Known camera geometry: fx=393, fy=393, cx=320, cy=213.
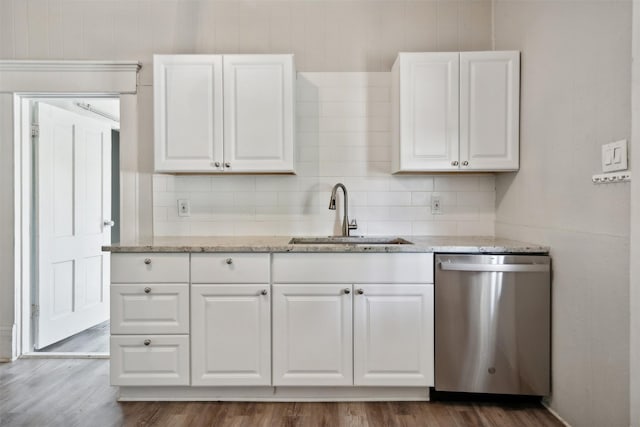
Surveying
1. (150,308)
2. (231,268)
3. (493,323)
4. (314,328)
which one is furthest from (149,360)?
(493,323)

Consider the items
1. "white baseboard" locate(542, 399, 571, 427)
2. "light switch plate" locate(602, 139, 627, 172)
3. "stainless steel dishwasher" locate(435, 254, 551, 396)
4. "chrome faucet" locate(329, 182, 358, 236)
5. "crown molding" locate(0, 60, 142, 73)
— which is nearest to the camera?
"light switch plate" locate(602, 139, 627, 172)

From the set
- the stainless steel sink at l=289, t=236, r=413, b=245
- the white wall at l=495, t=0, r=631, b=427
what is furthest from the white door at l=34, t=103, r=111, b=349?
the white wall at l=495, t=0, r=631, b=427

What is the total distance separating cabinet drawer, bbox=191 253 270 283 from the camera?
2.12 metres

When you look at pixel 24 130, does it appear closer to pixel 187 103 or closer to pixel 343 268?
pixel 187 103

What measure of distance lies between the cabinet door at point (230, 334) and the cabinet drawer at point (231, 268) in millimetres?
39

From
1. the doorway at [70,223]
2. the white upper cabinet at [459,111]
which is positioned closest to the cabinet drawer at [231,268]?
the white upper cabinet at [459,111]

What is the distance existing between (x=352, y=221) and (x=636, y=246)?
5.32 ft

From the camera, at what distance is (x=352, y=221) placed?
2.72m

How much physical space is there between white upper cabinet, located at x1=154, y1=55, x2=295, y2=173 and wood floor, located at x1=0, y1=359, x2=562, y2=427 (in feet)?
4.57

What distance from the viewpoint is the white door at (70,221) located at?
299 cm

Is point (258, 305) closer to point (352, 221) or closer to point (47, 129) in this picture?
point (352, 221)

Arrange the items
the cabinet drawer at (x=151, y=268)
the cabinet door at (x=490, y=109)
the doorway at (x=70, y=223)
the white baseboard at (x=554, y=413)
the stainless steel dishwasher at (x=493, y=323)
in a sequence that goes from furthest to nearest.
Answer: the doorway at (x=70, y=223), the cabinet door at (x=490, y=109), the cabinet drawer at (x=151, y=268), the stainless steel dishwasher at (x=493, y=323), the white baseboard at (x=554, y=413)

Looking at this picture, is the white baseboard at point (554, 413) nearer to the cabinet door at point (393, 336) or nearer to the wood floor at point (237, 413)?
the wood floor at point (237, 413)

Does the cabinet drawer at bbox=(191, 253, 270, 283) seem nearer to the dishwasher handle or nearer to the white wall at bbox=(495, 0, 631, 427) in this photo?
the dishwasher handle
